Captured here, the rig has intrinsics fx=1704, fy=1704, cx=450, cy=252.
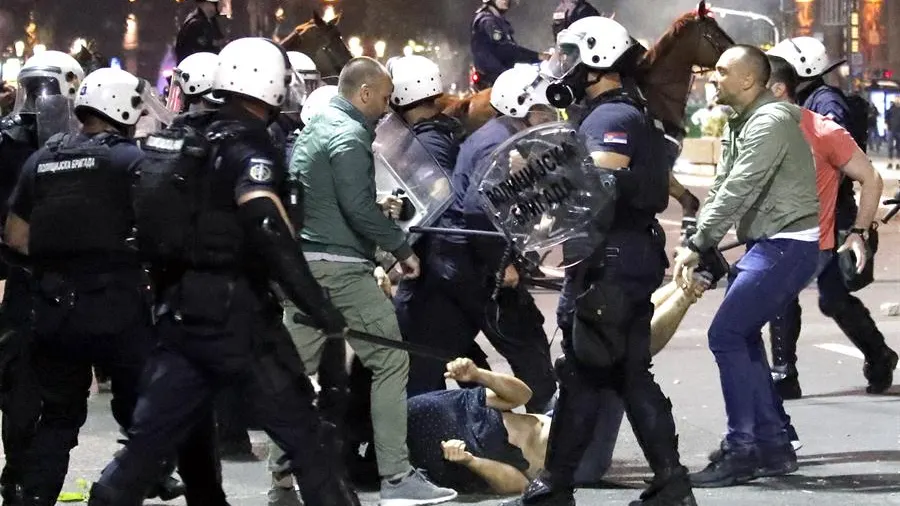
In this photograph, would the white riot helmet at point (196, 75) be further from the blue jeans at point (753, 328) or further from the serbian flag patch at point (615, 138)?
the blue jeans at point (753, 328)

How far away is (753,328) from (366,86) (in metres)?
1.91

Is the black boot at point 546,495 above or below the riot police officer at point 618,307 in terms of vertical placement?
below

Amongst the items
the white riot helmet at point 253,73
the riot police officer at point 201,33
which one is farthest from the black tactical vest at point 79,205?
the riot police officer at point 201,33

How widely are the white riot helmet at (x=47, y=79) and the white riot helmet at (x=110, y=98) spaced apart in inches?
58.0

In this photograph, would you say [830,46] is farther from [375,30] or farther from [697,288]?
[697,288]

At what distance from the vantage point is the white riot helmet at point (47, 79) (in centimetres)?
809

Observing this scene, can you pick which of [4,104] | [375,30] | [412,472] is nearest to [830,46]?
[375,30]

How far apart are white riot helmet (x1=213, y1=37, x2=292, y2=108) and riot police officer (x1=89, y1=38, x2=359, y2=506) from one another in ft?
0.49

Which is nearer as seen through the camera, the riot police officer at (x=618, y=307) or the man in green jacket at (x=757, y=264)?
the riot police officer at (x=618, y=307)

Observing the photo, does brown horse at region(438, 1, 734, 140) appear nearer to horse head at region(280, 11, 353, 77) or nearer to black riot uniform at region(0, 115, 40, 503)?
horse head at region(280, 11, 353, 77)

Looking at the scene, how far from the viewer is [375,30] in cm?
6056

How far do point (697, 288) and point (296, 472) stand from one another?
2.21m

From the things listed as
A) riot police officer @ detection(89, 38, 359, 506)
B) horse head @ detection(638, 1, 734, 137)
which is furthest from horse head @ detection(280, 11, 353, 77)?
riot police officer @ detection(89, 38, 359, 506)

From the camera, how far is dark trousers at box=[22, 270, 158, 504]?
240 inches
